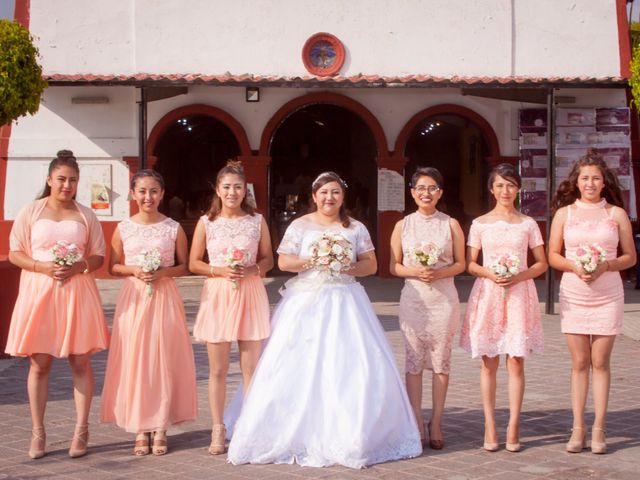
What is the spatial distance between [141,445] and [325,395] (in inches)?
47.7

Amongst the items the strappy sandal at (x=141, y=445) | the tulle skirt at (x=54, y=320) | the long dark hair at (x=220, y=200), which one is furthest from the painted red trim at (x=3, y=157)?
the strappy sandal at (x=141, y=445)

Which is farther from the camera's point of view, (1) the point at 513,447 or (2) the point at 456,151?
(2) the point at 456,151

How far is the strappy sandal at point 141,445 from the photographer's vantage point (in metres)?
6.27

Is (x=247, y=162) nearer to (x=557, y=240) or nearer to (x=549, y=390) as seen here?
(x=549, y=390)

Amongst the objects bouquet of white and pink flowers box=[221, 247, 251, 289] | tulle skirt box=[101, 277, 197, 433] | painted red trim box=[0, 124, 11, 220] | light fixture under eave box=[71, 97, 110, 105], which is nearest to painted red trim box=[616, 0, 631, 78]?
light fixture under eave box=[71, 97, 110, 105]

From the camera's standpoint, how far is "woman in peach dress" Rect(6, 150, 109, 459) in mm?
6219

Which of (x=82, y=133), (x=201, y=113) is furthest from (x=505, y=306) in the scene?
(x=82, y=133)

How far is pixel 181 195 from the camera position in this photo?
724 inches

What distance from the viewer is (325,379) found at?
6133 mm

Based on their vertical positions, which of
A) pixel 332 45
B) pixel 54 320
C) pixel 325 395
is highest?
pixel 332 45

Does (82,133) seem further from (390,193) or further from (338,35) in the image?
(390,193)

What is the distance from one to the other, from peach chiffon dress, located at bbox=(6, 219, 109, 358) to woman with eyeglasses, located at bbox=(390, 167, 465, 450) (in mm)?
1972

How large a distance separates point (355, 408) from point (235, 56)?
12.2 metres

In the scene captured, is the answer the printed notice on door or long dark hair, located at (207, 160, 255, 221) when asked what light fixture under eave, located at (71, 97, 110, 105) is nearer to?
the printed notice on door
